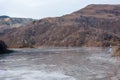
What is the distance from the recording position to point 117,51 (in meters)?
Answer: 81.9

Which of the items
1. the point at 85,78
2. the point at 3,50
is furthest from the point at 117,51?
the point at 3,50

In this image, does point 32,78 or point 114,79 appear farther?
point 32,78

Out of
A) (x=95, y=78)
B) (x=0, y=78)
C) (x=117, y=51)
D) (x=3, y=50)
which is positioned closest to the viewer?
(x=95, y=78)

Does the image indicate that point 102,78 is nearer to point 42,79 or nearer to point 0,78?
point 42,79

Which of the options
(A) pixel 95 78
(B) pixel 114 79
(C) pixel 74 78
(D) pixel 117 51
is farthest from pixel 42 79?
(D) pixel 117 51

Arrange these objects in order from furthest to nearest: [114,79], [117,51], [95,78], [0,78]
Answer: [117,51] → [0,78] → [95,78] → [114,79]

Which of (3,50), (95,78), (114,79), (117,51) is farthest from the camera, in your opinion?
(3,50)

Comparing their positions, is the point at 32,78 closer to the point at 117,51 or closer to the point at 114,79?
the point at 114,79

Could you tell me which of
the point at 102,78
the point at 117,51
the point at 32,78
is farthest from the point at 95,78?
the point at 117,51

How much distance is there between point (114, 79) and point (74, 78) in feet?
18.5

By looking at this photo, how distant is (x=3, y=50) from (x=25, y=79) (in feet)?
324

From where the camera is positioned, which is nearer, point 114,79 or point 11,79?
point 114,79

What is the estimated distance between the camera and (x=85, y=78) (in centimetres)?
4106

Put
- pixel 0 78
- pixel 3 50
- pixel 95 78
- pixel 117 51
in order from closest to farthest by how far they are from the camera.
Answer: pixel 95 78, pixel 0 78, pixel 117 51, pixel 3 50
